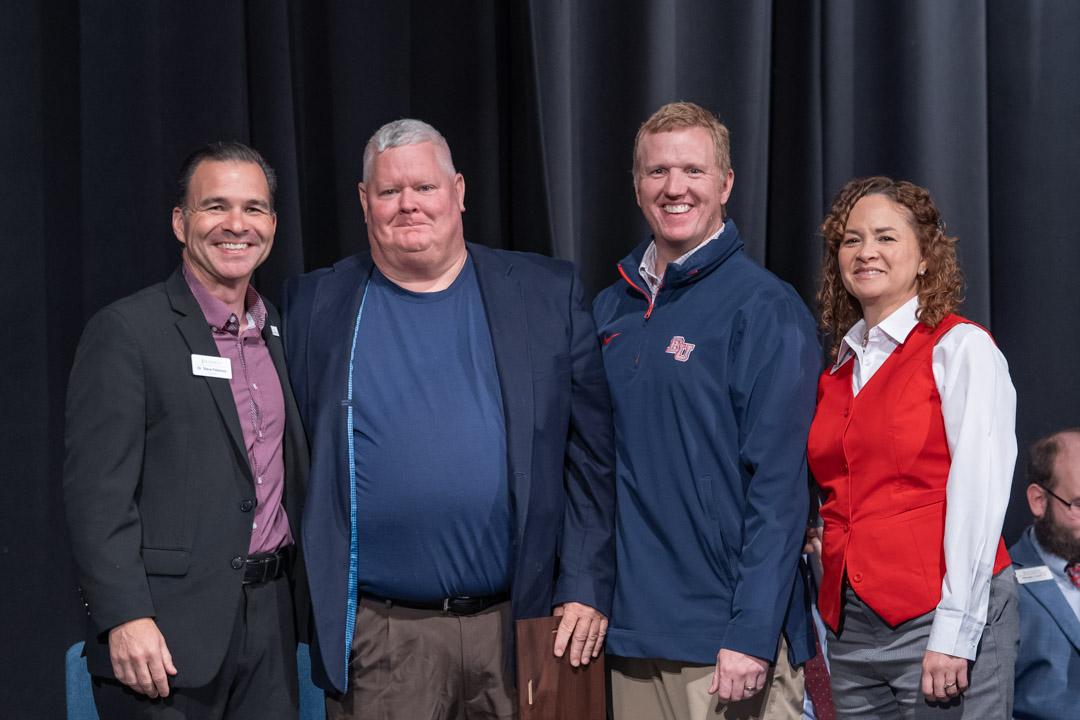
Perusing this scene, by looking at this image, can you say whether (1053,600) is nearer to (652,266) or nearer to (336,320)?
(652,266)

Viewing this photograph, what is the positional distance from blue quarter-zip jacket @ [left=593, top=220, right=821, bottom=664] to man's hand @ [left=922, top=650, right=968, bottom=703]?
0.84 ft

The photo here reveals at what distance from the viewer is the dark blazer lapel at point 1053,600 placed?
8.15ft

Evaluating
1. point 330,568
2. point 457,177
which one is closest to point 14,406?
point 330,568

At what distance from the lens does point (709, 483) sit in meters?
2.01

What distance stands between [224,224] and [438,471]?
2.10ft

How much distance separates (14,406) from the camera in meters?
2.47

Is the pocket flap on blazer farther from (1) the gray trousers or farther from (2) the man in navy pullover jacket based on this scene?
(1) the gray trousers

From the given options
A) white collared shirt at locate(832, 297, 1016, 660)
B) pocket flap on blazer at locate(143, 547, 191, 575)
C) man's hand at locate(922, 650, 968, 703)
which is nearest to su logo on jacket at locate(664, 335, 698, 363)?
white collared shirt at locate(832, 297, 1016, 660)

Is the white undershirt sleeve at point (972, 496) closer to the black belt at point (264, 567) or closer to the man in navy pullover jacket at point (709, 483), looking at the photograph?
the man in navy pullover jacket at point (709, 483)

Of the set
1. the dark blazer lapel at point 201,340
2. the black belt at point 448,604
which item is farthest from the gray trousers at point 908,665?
the dark blazer lapel at point 201,340

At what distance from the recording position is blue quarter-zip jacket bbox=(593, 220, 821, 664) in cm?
196

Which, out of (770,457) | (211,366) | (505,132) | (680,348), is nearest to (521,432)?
(680,348)

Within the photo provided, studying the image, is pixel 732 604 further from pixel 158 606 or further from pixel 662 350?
pixel 158 606

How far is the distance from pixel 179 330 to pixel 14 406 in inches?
30.2
